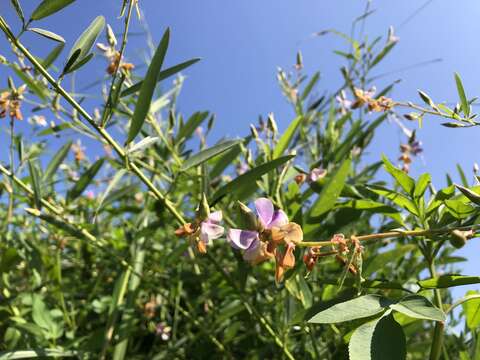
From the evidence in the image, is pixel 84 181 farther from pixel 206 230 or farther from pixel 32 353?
pixel 206 230

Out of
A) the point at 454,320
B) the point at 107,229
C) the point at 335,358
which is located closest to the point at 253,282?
the point at 335,358

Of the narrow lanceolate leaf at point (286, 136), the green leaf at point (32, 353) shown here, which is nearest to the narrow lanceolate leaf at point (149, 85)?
the narrow lanceolate leaf at point (286, 136)

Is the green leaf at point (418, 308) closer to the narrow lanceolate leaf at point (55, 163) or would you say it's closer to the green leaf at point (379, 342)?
the green leaf at point (379, 342)

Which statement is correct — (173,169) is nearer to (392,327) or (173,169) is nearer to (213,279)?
(213,279)

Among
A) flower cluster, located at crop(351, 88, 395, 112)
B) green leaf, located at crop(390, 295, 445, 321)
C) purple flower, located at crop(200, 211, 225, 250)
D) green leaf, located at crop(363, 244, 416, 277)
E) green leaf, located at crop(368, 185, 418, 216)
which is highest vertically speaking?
flower cluster, located at crop(351, 88, 395, 112)

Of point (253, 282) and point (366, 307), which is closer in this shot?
point (366, 307)

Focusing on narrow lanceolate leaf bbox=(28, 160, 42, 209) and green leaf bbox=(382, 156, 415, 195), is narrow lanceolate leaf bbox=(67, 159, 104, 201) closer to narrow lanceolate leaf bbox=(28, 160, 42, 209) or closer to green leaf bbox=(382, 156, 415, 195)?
narrow lanceolate leaf bbox=(28, 160, 42, 209)

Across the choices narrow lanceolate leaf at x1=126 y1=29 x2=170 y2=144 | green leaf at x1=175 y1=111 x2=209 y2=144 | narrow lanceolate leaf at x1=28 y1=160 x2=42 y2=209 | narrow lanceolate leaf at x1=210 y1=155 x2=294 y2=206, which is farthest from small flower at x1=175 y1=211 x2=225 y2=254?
green leaf at x1=175 y1=111 x2=209 y2=144
